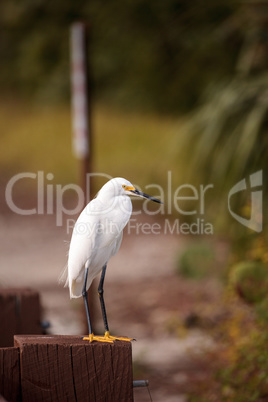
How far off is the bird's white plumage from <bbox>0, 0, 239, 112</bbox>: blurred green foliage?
5.46 meters

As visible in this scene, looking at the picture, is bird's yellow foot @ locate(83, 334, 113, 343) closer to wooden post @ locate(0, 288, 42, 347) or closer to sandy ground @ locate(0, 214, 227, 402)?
wooden post @ locate(0, 288, 42, 347)

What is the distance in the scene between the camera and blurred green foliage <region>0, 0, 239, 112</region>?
Result: 788cm

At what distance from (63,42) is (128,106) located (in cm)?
184

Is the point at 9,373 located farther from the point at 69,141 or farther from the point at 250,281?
the point at 69,141

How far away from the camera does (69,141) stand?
10211 millimetres

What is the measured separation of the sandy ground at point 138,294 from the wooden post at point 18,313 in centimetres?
108

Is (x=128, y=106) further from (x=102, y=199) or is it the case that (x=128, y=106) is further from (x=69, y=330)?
(x=102, y=199)

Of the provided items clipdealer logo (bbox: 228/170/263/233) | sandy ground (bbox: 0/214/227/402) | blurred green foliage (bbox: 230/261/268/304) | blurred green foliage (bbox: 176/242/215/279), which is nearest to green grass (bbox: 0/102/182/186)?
sandy ground (bbox: 0/214/227/402)

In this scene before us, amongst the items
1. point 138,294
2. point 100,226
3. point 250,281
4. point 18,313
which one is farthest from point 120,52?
point 100,226

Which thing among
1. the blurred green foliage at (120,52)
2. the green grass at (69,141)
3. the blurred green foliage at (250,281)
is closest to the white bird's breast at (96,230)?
the blurred green foliage at (250,281)

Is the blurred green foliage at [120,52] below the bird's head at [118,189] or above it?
above

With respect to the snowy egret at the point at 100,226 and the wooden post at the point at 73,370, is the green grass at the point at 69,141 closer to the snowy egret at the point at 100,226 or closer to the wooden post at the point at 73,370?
the snowy egret at the point at 100,226

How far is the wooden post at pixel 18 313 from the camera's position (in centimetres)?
183

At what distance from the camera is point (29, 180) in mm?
9477
